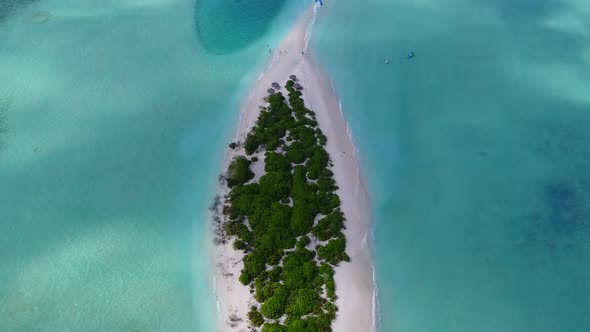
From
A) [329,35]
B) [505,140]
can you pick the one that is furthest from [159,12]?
[505,140]

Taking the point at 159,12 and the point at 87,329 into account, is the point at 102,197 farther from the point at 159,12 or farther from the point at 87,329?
the point at 159,12

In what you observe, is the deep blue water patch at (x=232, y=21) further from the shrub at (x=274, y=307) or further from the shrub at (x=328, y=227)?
the shrub at (x=274, y=307)

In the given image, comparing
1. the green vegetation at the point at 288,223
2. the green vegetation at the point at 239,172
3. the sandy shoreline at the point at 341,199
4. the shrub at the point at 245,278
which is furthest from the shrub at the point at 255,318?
the green vegetation at the point at 239,172

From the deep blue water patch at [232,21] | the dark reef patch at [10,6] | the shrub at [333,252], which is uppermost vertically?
the dark reef patch at [10,6]

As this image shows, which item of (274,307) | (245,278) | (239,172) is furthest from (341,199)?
(274,307)

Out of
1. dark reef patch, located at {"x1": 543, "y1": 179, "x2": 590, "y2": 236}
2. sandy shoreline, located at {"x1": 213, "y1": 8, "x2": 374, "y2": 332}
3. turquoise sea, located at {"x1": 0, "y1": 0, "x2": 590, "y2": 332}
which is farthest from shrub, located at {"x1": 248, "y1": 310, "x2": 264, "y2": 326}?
dark reef patch, located at {"x1": 543, "y1": 179, "x2": 590, "y2": 236}

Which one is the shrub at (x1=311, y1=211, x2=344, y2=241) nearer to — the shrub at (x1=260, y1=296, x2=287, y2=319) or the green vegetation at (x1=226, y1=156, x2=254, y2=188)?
the shrub at (x1=260, y1=296, x2=287, y2=319)
